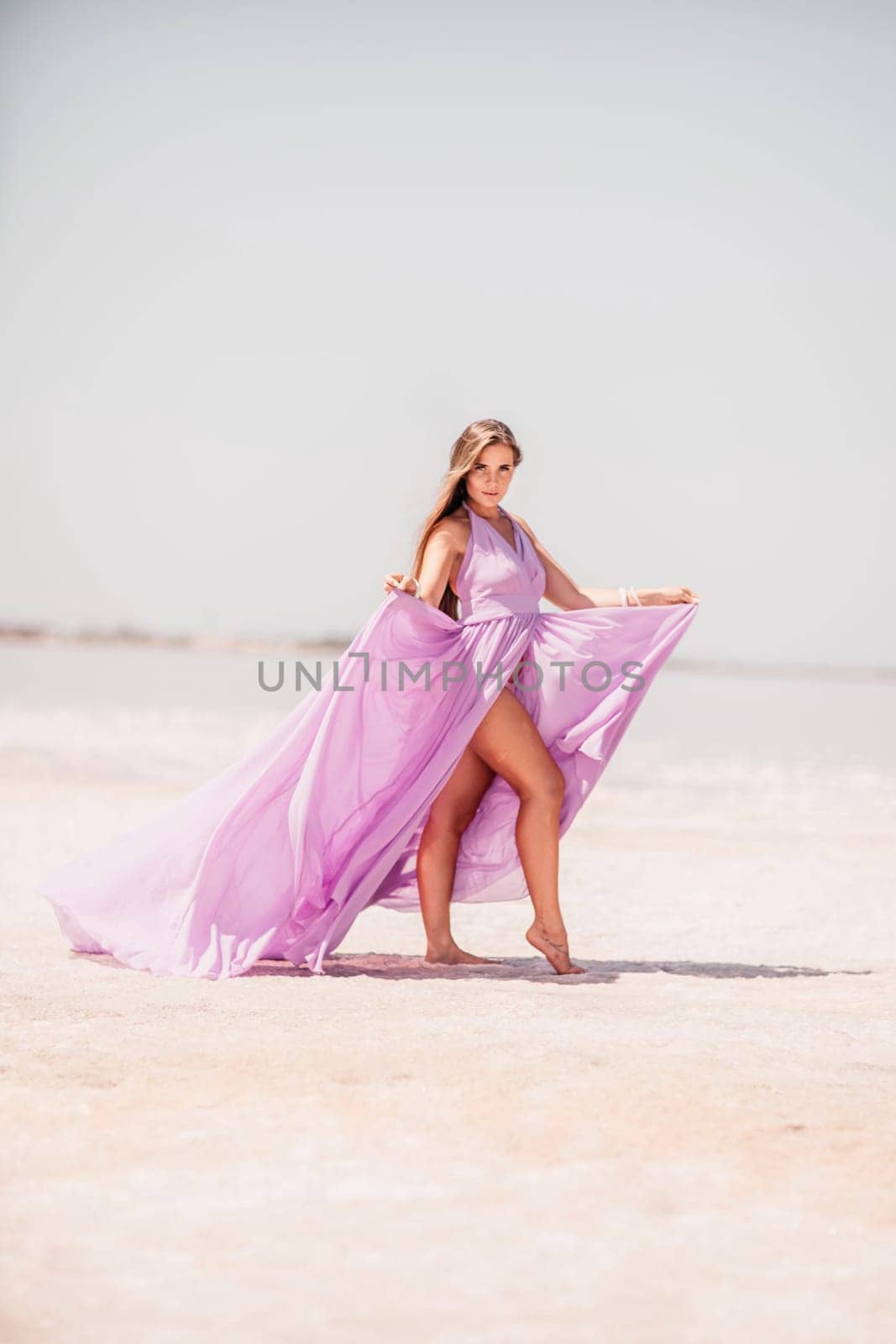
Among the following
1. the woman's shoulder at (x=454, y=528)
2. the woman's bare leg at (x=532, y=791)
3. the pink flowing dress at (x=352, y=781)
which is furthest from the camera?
the woman's shoulder at (x=454, y=528)

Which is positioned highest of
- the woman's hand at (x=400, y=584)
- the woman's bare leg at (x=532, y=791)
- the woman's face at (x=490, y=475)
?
the woman's face at (x=490, y=475)

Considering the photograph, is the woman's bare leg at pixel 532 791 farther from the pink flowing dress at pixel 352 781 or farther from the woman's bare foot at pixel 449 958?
the woman's bare foot at pixel 449 958

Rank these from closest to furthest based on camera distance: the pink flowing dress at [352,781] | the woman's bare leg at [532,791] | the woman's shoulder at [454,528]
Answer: the pink flowing dress at [352,781]
the woman's bare leg at [532,791]
the woman's shoulder at [454,528]

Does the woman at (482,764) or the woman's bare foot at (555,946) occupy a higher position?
the woman at (482,764)

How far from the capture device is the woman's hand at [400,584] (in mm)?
4938

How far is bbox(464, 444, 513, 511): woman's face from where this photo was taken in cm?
524

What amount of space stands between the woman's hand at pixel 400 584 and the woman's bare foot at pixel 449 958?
4.41 ft

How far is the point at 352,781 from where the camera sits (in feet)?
Result: 16.5

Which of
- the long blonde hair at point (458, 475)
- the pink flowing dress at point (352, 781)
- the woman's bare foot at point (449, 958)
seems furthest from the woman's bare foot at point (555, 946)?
the long blonde hair at point (458, 475)

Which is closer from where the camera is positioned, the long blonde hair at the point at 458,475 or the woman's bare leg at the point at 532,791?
the woman's bare leg at the point at 532,791

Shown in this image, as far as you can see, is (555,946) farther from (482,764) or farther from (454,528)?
(454,528)

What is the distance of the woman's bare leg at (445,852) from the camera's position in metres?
5.20

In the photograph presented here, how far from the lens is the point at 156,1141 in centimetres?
283

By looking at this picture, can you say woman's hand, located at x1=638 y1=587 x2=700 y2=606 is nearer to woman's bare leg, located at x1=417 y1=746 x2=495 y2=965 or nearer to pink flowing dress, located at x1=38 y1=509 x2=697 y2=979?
pink flowing dress, located at x1=38 y1=509 x2=697 y2=979
